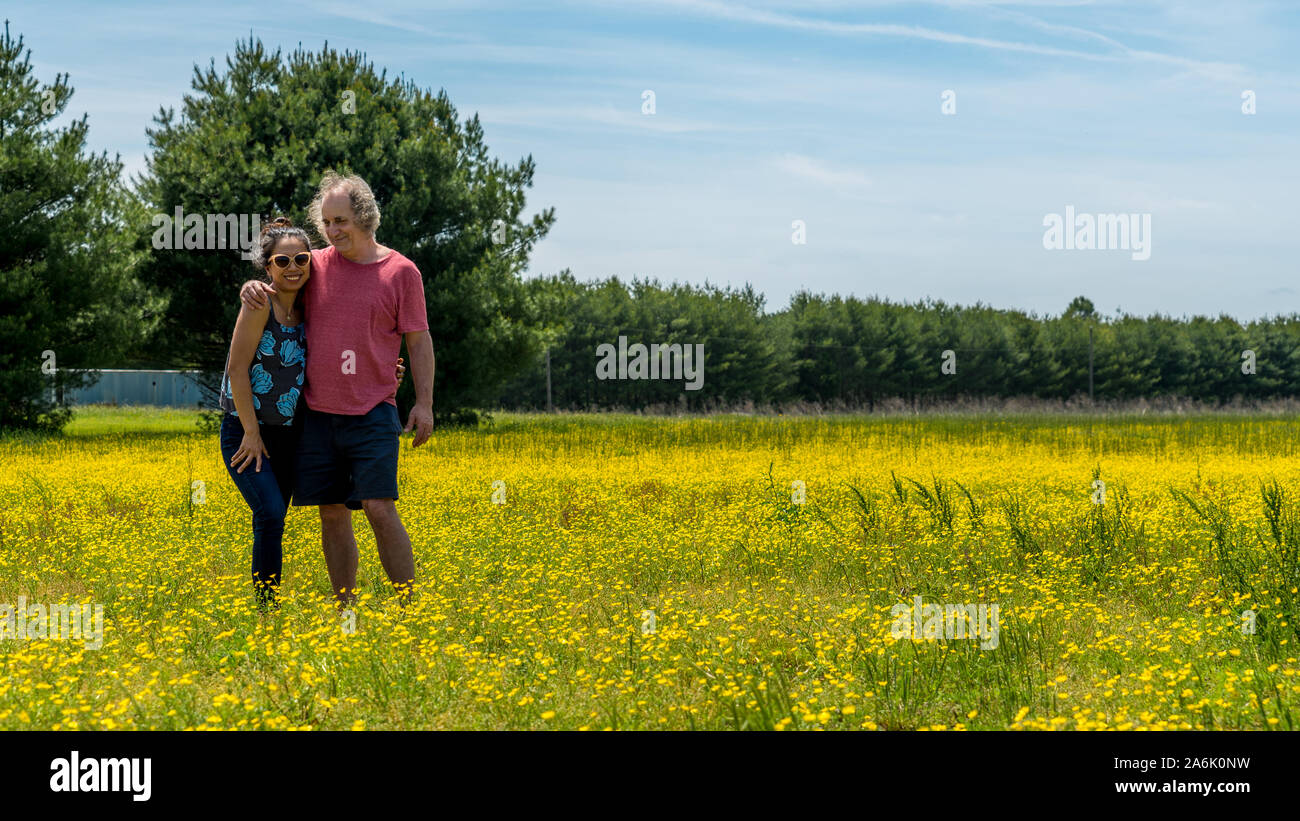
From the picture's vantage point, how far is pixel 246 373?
18.8 ft

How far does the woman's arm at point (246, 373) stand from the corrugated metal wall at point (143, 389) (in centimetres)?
4773

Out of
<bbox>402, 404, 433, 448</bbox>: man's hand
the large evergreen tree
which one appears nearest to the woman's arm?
<bbox>402, 404, 433, 448</bbox>: man's hand

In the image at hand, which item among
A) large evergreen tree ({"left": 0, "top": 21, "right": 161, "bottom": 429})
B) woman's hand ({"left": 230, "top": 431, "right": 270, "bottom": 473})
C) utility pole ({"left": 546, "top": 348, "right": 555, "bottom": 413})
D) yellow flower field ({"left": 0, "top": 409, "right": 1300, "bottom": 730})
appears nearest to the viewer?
yellow flower field ({"left": 0, "top": 409, "right": 1300, "bottom": 730})

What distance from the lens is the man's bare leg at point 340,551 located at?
6.01 meters

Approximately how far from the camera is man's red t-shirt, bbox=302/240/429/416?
5.72 m

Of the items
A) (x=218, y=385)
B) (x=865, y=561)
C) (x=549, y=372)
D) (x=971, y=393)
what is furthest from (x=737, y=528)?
(x=971, y=393)

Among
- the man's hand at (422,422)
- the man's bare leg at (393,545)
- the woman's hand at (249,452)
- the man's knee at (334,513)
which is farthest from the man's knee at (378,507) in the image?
the woman's hand at (249,452)

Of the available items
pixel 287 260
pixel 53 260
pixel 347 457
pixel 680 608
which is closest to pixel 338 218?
pixel 287 260

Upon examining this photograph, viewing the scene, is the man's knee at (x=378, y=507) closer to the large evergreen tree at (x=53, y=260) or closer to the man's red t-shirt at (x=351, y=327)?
the man's red t-shirt at (x=351, y=327)

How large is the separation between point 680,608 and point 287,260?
2.71 m

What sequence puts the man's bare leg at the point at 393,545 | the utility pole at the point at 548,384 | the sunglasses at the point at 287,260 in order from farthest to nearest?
1. the utility pole at the point at 548,384
2. the man's bare leg at the point at 393,545
3. the sunglasses at the point at 287,260

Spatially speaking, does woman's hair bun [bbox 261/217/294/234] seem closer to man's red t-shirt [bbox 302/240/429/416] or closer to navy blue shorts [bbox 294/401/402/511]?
man's red t-shirt [bbox 302/240/429/416]
